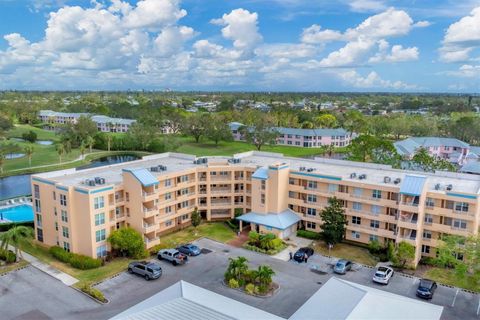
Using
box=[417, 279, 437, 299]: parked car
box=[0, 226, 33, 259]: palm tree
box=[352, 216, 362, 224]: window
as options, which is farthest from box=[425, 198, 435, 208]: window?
box=[0, 226, 33, 259]: palm tree

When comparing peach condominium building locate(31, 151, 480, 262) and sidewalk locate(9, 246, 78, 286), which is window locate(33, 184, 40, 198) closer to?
peach condominium building locate(31, 151, 480, 262)

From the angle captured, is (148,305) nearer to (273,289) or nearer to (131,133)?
(273,289)

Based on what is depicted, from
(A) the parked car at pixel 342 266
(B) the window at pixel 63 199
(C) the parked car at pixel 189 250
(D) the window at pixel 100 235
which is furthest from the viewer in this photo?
(C) the parked car at pixel 189 250

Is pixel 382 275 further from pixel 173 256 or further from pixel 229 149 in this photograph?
pixel 229 149

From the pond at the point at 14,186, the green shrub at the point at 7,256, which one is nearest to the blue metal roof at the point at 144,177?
the green shrub at the point at 7,256

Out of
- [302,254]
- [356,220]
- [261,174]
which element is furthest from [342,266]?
[261,174]

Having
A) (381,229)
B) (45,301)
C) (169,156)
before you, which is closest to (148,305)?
(45,301)

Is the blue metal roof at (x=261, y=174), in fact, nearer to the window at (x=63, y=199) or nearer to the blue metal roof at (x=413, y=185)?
the blue metal roof at (x=413, y=185)

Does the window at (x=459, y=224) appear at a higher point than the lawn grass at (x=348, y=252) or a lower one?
higher
